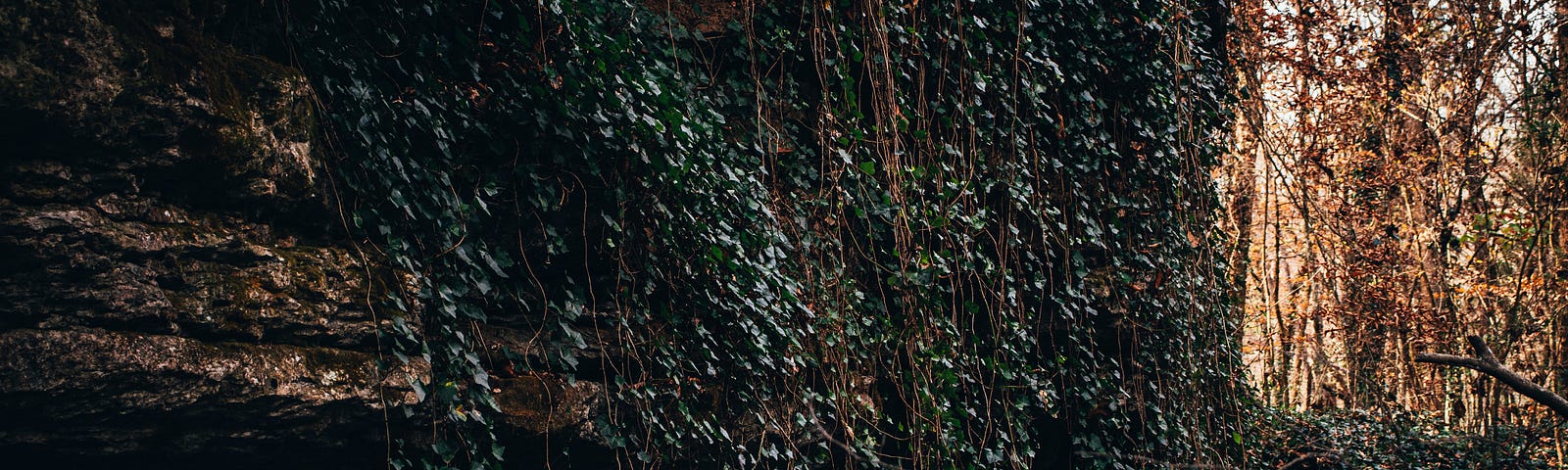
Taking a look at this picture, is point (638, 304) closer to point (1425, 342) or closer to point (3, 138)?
point (3, 138)

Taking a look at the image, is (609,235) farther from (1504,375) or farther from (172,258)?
(1504,375)

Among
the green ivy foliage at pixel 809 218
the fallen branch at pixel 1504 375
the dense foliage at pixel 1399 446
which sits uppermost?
the green ivy foliage at pixel 809 218

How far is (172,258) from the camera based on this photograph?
216cm

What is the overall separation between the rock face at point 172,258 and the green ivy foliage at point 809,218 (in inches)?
5.6

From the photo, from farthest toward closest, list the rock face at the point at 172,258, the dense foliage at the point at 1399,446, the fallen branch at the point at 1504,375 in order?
the dense foliage at the point at 1399,446 → the fallen branch at the point at 1504,375 → the rock face at the point at 172,258

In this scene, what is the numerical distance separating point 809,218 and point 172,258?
2079mm

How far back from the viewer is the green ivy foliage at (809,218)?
2600 millimetres

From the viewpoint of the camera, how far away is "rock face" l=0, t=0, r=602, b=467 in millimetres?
1947

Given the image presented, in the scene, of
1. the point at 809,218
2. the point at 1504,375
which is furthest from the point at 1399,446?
the point at 809,218

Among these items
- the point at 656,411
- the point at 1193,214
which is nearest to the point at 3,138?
the point at 656,411

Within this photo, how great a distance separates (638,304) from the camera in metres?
2.96

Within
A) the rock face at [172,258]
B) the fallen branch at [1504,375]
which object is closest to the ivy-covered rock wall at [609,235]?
the rock face at [172,258]

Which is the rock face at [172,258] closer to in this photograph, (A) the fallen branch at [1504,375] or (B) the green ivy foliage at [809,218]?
(B) the green ivy foliage at [809,218]

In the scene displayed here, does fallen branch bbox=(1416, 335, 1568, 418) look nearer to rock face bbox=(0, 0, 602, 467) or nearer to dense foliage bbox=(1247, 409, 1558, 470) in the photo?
dense foliage bbox=(1247, 409, 1558, 470)
